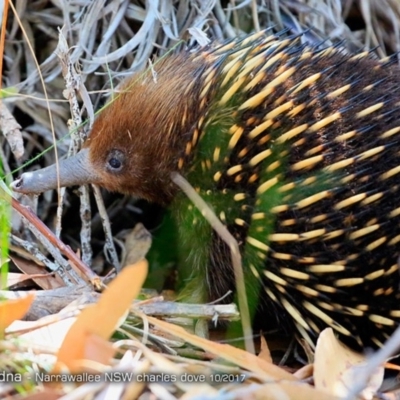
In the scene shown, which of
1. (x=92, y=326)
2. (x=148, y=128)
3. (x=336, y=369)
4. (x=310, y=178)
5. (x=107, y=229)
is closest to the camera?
(x=92, y=326)

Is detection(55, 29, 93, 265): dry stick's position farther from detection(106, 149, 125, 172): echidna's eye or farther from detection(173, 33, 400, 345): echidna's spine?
detection(173, 33, 400, 345): echidna's spine

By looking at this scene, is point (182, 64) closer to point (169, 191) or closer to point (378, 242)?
point (169, 191)

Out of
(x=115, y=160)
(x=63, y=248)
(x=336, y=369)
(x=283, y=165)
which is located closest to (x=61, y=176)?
(x=115, y=160)

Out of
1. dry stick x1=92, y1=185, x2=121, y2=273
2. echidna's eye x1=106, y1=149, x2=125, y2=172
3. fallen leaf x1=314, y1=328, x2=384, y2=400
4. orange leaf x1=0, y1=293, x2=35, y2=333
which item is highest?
echidna's eye x1=106, y1=149, x2=125, y2=172

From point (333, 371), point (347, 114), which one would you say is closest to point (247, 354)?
point (333, 371)

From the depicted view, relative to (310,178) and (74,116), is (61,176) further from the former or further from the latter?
(310,178)

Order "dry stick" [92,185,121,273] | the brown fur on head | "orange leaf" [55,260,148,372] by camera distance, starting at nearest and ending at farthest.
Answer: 1. "orange leaf" [55,260,148,372]
2. the brown fur on head
3. "dry stick" [92,185,121,273]

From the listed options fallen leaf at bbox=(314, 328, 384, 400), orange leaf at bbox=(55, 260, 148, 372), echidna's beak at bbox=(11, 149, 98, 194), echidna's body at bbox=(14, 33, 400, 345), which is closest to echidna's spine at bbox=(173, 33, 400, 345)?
echidna's body at bbox=(14, 33, 400, 345)

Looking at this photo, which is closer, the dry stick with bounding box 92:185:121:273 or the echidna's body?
the echidna's body

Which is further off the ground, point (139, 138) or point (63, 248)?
point (139, 138)
